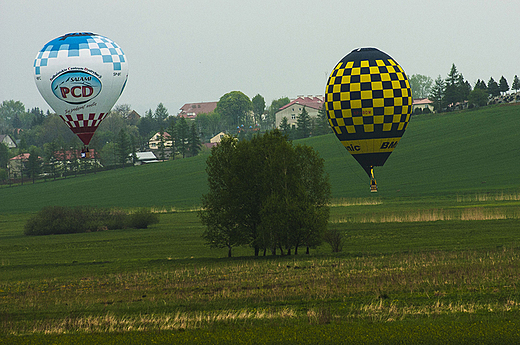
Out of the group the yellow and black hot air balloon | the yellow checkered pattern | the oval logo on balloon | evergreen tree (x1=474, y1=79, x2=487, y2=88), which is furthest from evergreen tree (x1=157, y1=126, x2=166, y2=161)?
the yellow checkered pattern

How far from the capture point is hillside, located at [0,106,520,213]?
9569cm

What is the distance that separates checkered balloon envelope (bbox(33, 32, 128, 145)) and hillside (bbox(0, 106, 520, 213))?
49.6 metres

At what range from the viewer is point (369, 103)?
1622 inches

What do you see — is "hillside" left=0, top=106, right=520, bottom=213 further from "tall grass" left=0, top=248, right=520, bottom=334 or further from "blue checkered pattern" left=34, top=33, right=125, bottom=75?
"tall grass" left=0, top=248, right=520, bottom=334

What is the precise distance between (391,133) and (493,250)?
421 inches

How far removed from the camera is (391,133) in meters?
42.3

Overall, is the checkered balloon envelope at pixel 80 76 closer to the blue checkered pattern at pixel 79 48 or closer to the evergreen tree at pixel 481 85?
the blue checkered pattern at pixel 79 48

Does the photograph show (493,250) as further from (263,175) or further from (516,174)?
(516,174)

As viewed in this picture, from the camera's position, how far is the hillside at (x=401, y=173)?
Result: 314 ft

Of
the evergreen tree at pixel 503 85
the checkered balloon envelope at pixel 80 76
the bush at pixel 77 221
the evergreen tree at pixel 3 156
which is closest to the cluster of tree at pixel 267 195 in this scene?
the checkered balloon envelope at pixel 80 76

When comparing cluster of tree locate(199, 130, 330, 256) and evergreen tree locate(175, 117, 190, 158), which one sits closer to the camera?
cluster of tree locate(199, 130, 330, 256)

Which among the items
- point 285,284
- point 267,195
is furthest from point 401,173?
point 285,284

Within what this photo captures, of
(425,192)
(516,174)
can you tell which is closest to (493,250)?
(425,192)

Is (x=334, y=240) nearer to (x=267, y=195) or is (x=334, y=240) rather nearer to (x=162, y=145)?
(x=267, y=195)
